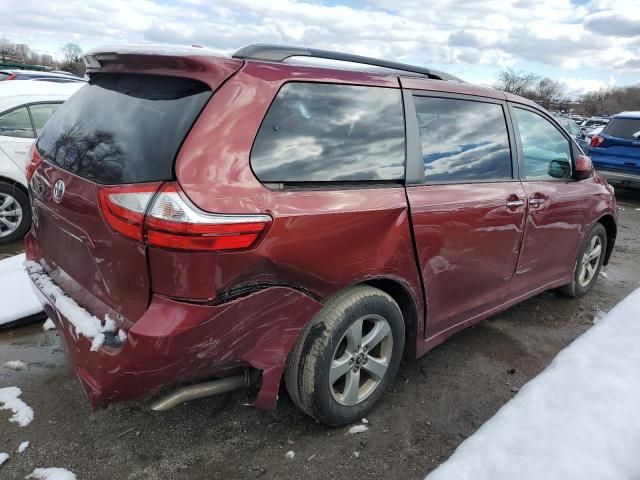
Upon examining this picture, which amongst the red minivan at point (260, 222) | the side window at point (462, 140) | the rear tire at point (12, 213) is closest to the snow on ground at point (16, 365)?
the red minivan at point (260, 222)

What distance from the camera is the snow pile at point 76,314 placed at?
206 centimetres

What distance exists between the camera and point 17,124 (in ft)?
18.1

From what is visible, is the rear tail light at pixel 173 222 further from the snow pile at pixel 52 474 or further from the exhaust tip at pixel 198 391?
the snow pile at pixel 52 474

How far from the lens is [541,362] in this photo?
3.44 metres

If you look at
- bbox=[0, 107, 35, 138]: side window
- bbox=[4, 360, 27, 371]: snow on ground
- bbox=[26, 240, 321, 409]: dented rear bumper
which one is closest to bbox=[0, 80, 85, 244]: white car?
bbox=[0, 107, 35, 138]: side window

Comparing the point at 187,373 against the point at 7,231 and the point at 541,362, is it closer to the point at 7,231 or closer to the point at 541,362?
the point at 541,362

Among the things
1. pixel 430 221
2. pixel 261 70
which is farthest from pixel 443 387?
pixel 261 70

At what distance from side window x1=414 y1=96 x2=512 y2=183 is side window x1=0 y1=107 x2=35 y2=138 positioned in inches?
182

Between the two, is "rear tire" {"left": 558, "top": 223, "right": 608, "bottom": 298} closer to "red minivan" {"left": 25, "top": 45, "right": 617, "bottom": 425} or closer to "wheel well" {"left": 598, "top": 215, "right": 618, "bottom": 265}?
"wheel well" {"left": 598, "top": 215, "right": 618, "bottom": 265}

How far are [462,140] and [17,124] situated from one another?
4.81 metres

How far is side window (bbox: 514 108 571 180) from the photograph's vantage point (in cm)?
349

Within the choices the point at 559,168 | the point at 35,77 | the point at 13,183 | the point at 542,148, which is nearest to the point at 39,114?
the point at 13,183

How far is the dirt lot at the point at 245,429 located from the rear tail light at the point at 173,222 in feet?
3.57

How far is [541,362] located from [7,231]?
5.13 meters
